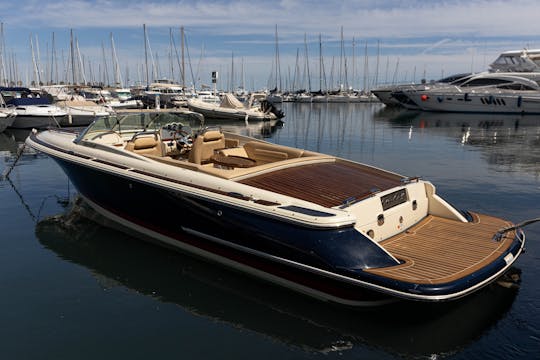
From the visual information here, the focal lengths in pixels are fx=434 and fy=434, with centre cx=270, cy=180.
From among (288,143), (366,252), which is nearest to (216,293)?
(366,252)

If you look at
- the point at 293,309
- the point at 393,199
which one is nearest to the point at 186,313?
the point at 293,309

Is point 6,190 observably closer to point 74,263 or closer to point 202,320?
point 74,263

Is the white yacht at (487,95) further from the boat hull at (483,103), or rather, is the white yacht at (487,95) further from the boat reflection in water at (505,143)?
the boat reflection in water at (505,143)

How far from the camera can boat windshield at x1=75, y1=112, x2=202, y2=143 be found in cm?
932

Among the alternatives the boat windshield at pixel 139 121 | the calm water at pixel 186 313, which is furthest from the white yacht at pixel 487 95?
the boat windshield at pixel 139 121

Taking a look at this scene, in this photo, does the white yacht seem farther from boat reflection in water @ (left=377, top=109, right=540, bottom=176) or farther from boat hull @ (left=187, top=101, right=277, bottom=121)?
boat hull @ (left=187, top=101, right=277, bottom=121)

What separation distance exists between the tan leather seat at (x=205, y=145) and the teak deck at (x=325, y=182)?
5.89 feet

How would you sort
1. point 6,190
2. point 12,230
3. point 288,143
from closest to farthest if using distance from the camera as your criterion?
point 12,230, point 6,190, point 288,143

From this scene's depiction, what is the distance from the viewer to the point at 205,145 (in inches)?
339

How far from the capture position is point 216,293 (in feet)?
20.4

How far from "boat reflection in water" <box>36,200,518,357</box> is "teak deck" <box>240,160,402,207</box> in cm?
142

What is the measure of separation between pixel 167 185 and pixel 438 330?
4.31 m

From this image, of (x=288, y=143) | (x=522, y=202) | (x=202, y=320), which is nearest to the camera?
(x=202, y=320)

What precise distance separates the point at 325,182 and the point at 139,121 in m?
4.79
